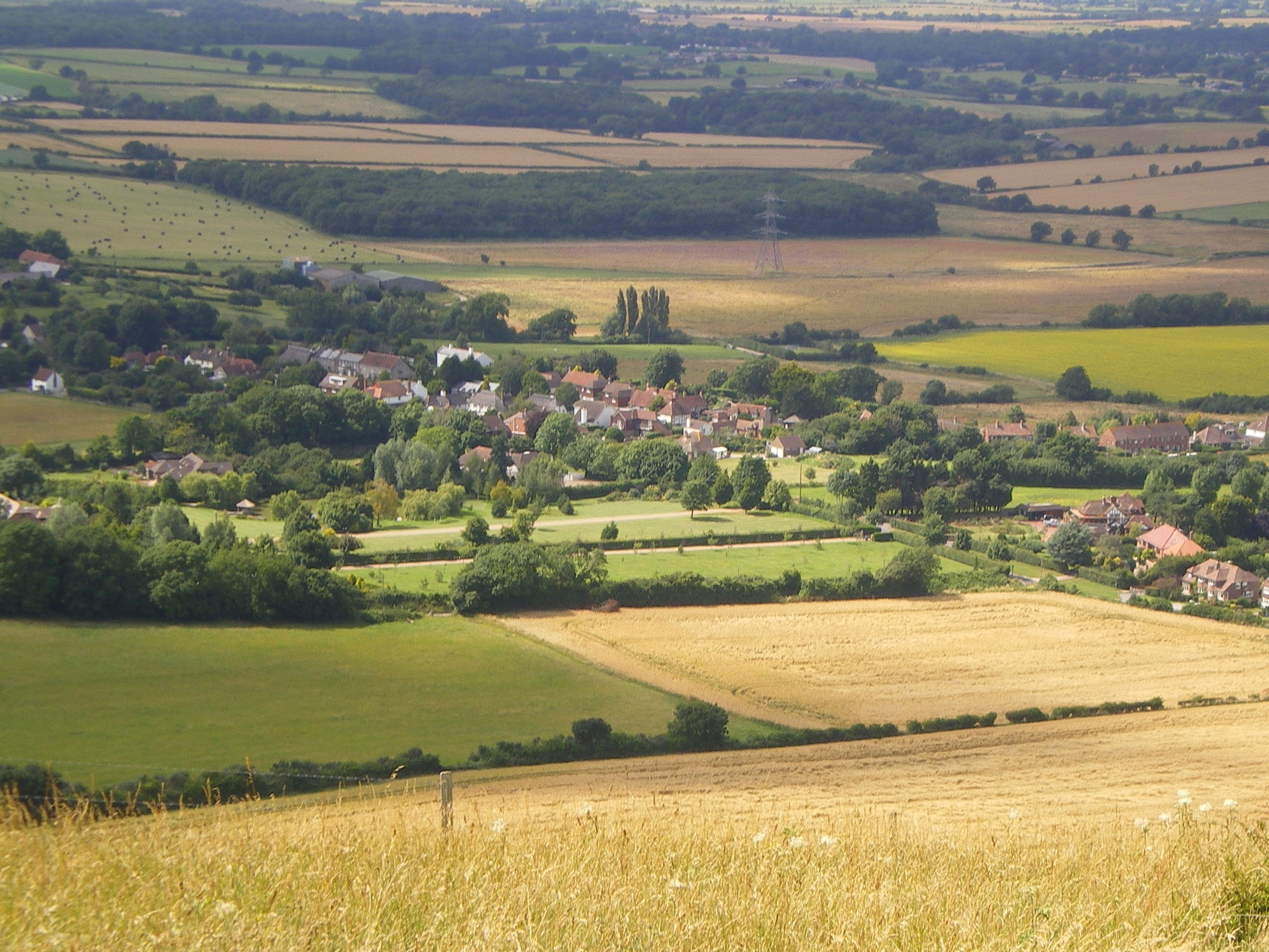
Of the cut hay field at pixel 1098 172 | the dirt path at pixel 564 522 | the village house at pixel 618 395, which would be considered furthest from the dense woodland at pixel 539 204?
the dirt path at pixel 564 522

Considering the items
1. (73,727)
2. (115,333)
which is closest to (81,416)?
(115,333)

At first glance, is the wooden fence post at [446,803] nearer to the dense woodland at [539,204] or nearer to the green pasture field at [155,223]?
the green pasture field at [155,223]

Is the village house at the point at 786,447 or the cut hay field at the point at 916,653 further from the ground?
the village house at the point at 786,447

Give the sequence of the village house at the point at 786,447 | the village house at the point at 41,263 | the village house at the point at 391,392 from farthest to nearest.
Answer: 1. the village house at the point at 41,263
2. the village house at the point at 391,392
3. the village house at the point at 786,447

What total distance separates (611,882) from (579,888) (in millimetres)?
163

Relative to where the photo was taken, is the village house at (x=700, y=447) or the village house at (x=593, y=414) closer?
the village house at (x=700, y=447)

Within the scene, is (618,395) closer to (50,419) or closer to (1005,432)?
(1005,432)

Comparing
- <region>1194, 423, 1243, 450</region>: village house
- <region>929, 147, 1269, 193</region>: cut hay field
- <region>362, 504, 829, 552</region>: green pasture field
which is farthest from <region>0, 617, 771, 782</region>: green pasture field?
<region>929, 147, 1269, 193</region>: cut hay field

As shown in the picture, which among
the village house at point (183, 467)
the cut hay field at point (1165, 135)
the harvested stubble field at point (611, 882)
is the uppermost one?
the cut hay field at point (1165, 135)

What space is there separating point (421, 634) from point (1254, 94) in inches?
4760

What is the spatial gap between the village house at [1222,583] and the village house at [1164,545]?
1.70 meters

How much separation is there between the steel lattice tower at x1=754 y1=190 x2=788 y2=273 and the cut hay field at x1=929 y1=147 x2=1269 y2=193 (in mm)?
19395

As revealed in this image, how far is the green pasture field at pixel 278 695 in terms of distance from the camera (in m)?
19.9

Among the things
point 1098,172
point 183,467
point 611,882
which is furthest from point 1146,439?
point 1098,172
